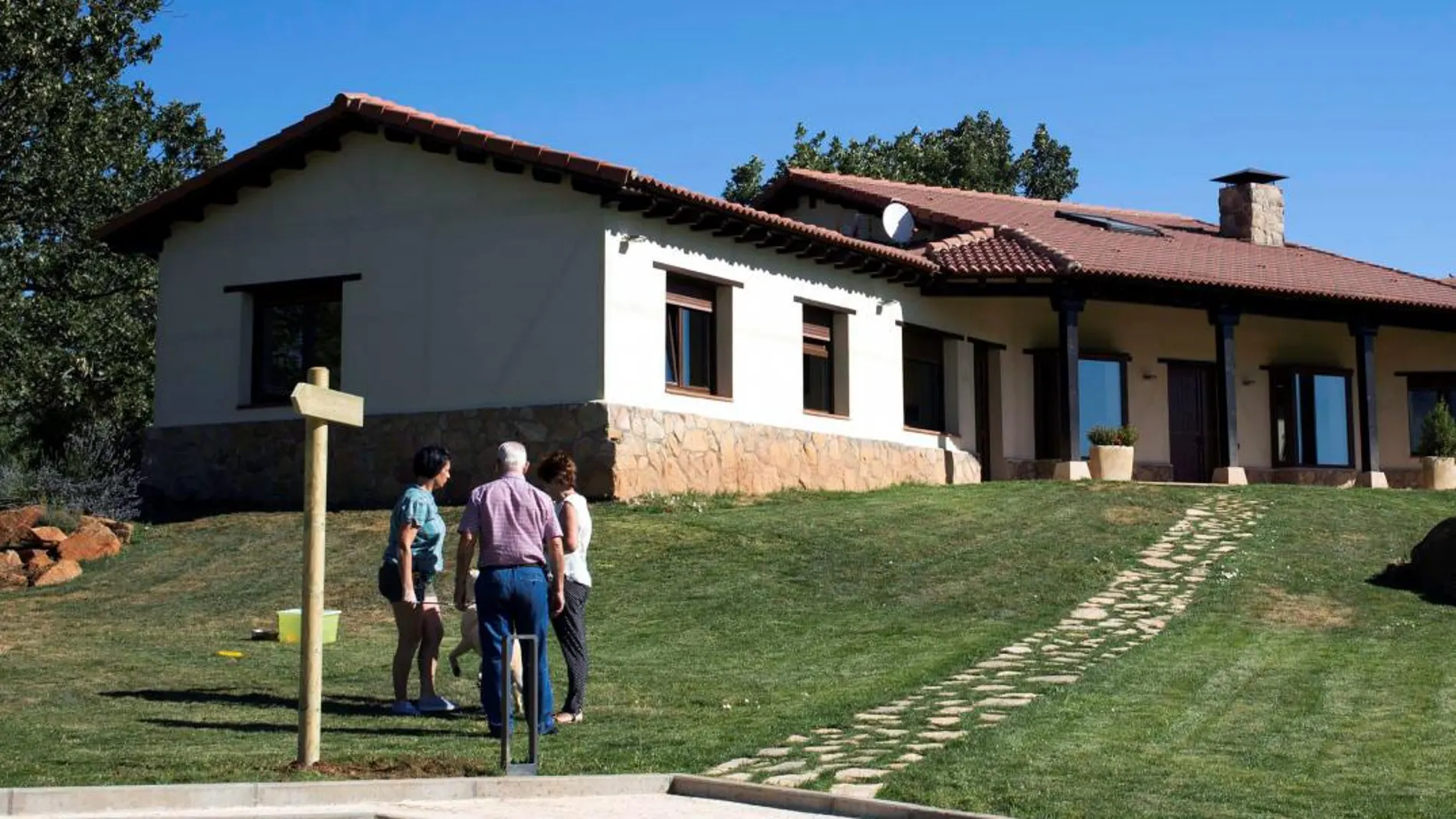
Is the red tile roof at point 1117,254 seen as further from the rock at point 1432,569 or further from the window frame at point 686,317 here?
the rock at point 1432,569

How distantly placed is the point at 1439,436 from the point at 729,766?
73.4ft

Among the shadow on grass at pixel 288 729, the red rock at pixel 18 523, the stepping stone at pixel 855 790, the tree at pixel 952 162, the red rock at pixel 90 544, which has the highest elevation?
the tree at pixel 952 162

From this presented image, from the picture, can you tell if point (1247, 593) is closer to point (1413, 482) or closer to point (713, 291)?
point (713, 291)

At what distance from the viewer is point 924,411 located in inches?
1058

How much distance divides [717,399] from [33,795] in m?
15.1

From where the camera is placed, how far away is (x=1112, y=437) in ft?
85.1

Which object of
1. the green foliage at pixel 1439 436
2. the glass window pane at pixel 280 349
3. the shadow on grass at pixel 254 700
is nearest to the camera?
the shadow on grass at pixel 254 700

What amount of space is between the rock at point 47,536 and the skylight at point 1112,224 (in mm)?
19214

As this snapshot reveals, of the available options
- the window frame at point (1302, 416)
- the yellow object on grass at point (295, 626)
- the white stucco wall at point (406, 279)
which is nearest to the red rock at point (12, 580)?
the white stucco wall at point (406, 279)

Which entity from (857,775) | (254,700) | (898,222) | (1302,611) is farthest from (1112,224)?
(857,775)

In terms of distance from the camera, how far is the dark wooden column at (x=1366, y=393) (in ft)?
91.2

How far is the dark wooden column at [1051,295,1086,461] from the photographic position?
2561 centimetres

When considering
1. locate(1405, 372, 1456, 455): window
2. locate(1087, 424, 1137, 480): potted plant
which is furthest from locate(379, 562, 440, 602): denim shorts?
locate(1405, 372, 1456, 455): window

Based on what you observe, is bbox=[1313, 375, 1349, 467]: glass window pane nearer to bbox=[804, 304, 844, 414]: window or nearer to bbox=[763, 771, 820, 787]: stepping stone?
bbox=[804, 304, 844, 414]: window
